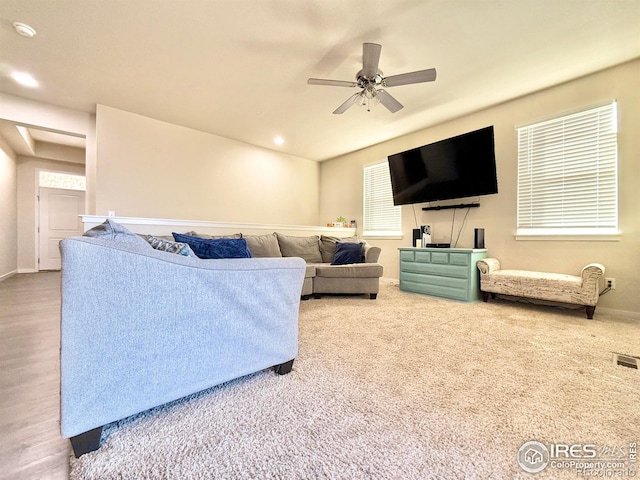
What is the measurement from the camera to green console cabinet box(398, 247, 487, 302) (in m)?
3.49

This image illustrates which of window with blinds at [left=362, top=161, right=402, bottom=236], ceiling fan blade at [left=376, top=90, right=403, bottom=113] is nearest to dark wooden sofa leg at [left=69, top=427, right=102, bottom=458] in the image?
ceiling fan blade at [left=376, top=90, right=403, bottom=113]

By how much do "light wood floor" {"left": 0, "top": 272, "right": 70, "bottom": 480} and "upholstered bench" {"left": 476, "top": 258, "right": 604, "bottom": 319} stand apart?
3.84 m

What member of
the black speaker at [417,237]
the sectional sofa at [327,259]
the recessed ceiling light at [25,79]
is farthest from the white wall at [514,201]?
the recessed ceiling light at [25,79]

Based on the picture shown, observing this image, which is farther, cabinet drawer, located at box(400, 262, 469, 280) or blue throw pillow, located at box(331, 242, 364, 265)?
blue throw pillow, located at box(331, 242, 364, 265)

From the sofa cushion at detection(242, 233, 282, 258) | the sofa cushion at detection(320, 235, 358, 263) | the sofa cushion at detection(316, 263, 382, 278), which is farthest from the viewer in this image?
the sofa cushion at detection(320, 235, 358, 263)

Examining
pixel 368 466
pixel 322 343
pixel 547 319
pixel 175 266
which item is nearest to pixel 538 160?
pixel 547 319

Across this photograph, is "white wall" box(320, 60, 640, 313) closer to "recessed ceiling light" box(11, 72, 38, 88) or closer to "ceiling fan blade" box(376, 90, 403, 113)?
"ceiling fan blade" box(376, 90, 403, 113)

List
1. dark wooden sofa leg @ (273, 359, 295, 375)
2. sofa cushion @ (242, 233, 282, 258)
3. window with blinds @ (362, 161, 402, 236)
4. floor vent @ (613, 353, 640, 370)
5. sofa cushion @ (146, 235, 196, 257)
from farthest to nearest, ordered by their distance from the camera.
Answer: window with blinds @ (362, 161, 402, 236) → sofa cushion @ (242, 233, 282, 258) → floor vent @ (613, 353, 640, 370) → dark wooden sofa leg @ (273, 359, 295, 375) → sofa cushion @ (146, 235, 196, 257)

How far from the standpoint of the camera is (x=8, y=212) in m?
5.27

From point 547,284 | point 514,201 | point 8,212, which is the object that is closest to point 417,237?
point 514,201

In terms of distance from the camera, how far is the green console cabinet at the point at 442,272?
3.49 meters

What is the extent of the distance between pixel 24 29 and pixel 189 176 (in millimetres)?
2322

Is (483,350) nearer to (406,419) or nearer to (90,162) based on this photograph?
(406,419)

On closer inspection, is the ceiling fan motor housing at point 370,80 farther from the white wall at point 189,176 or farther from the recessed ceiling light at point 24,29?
the white wall at point 189,176
